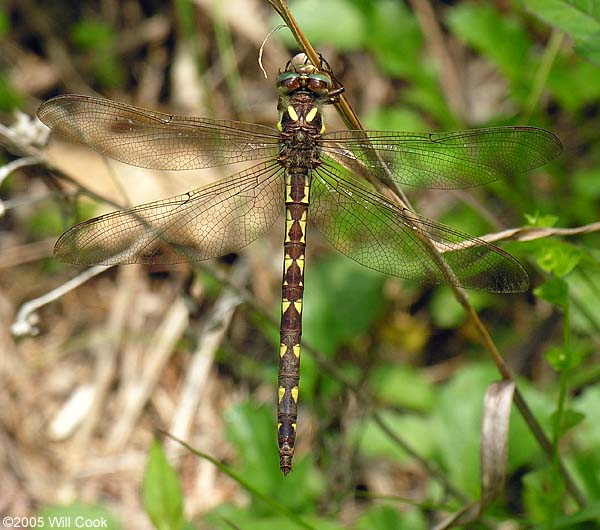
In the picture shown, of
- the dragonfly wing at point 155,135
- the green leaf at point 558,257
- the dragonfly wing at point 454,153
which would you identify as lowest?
the green leaf at point 558,257

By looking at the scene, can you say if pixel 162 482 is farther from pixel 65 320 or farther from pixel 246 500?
pixel 65 320

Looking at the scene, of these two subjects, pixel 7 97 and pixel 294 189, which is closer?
pixel 294 189

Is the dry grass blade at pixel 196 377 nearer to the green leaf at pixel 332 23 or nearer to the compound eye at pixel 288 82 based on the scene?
the green leaf at pixel 332 23

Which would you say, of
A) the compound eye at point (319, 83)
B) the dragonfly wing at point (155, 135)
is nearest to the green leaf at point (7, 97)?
the dragonfly wing at point (155, 135)

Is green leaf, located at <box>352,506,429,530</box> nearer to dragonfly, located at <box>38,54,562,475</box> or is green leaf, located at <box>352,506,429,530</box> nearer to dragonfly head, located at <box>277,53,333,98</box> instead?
dragonfly, located at <box>38,54,562,475</box>

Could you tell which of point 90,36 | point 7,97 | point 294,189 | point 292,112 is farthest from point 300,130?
point 90,36

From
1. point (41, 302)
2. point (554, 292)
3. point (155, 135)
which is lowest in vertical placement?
point (554, 292)

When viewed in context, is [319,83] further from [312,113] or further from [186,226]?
[186,226]
